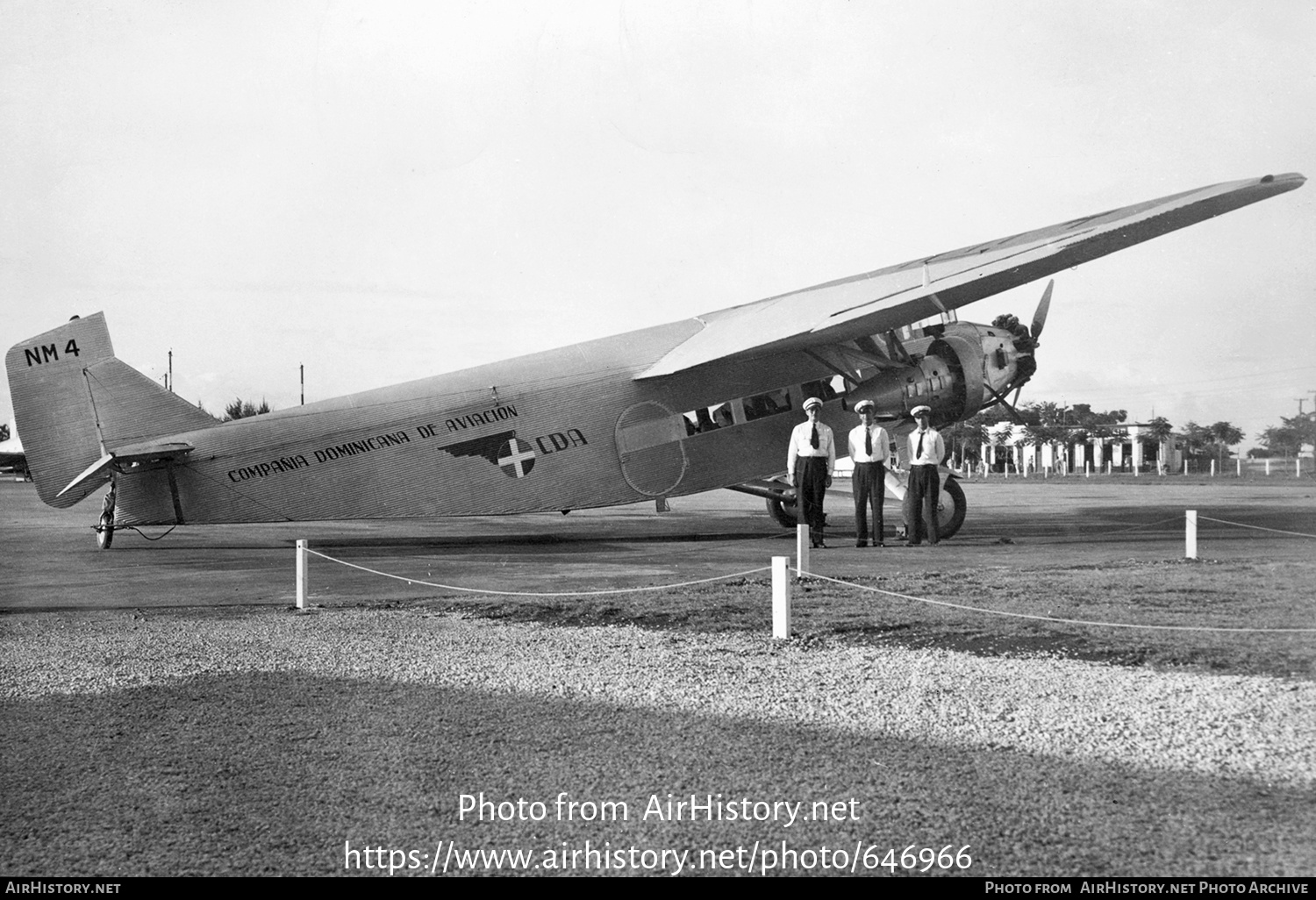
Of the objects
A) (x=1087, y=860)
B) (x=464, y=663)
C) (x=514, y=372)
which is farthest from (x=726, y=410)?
(x=1087, y=860)

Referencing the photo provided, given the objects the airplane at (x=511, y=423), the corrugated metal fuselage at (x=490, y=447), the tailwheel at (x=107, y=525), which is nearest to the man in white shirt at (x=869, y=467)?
the airplane at (x=511, y=423)

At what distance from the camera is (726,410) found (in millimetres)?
17734

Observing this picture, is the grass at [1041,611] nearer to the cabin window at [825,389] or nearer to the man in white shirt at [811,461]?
the man in white shirt at [811,461]

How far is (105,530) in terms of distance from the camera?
1717 cm

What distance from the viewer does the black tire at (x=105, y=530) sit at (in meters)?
17.1

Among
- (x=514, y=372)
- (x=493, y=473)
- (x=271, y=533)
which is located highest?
(x=514, y=372)

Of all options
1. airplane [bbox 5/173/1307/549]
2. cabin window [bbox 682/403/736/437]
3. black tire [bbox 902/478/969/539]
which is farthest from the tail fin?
black tire [bbox 902/478/969/539]

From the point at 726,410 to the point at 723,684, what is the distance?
10.9 metres

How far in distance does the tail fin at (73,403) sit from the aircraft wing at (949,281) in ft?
28.6

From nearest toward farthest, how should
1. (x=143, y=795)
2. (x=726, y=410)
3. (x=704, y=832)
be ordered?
(x=704, y=832)
(x=143, y=795)
(x=726, y=410)

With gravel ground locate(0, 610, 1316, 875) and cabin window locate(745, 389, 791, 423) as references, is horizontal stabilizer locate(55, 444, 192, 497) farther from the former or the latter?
cabin window locate(745, 389, 791, 423)

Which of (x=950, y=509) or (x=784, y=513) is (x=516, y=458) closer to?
(x=784, y=513)

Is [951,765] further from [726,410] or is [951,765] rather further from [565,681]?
[726,410]

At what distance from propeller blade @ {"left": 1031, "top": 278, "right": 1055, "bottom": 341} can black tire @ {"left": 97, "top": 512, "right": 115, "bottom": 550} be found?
16892 millimetres
